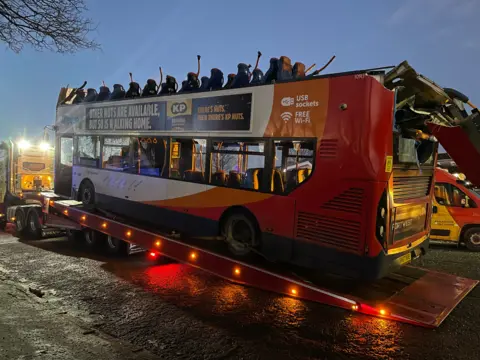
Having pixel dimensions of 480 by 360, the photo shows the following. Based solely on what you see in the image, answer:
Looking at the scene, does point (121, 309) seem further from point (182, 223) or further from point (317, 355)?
point (317, 355)

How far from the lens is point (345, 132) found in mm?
5121

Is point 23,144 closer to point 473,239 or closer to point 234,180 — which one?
point 234,180

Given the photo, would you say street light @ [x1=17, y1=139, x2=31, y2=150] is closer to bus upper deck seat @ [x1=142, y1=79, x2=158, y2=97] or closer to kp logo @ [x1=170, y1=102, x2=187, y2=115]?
bus upper deck seat @ [x1=142, y1=79, x2=158, y2=97]

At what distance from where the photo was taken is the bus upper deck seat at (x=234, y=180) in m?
6.66

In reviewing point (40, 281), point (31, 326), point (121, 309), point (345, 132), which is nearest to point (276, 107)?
point (345, 132)

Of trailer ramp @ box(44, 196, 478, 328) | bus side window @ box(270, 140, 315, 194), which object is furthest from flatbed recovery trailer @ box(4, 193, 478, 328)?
bus side window @ box(270, 140, 315, 194)

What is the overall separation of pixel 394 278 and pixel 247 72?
14.1 feet

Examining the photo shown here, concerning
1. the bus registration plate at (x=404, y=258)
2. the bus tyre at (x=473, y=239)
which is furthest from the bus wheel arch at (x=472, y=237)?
the bus registration plate at (x=404, y=258)

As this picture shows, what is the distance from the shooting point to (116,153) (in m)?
9.60

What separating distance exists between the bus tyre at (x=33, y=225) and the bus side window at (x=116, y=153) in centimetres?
275

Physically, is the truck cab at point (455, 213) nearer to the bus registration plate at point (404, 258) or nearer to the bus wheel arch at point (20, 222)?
the bus registration plate at point (404, 258)

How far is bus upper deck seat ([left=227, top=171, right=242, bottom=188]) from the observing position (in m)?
6.66

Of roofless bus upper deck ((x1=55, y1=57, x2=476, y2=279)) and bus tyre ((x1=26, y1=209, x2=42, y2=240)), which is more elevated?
roofless bus upper deck ((x1=55, y1=57, x2=476, y2=279))

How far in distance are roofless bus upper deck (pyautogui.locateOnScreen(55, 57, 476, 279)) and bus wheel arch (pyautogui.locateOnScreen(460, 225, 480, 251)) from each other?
5067 millimetres
